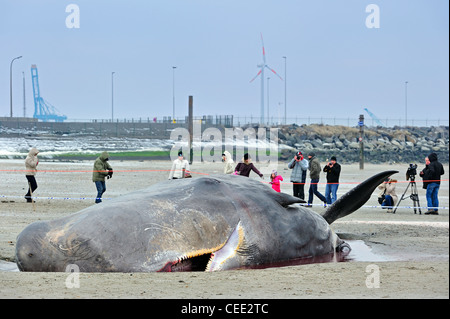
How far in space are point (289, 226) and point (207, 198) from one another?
4.98ft

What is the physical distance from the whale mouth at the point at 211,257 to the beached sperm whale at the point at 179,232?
14 millimetres

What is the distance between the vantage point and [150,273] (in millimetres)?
8461

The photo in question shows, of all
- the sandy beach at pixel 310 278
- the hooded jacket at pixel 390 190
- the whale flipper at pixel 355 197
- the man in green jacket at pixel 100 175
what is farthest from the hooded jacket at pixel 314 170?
the whale flipper at pixel 355 197

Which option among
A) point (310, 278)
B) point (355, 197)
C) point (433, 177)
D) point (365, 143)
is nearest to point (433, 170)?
point (433, 177)

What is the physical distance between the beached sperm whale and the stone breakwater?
44.7 m

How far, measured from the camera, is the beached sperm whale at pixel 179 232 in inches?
333

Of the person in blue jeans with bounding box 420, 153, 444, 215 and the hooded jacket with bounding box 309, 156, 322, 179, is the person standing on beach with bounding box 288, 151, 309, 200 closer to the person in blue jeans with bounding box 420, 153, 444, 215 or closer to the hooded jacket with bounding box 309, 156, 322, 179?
the hooded jacket with bounding box 309, 156, 322, 179

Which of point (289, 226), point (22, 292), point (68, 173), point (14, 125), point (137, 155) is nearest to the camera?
point (22, 292)

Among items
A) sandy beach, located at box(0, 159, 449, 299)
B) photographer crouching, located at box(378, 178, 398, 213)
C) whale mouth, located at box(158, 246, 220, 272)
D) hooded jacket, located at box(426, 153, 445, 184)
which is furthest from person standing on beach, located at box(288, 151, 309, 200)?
whale mouth, located at box(158, 246, 220, 272)

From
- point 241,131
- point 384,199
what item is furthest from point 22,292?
point 241,131

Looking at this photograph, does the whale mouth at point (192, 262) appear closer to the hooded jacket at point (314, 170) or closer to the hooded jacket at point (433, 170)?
the hooded jacket at point (433, 170)

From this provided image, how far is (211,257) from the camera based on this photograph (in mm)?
9164

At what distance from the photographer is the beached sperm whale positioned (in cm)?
847

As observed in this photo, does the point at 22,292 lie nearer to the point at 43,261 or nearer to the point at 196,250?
the point at 43,261
